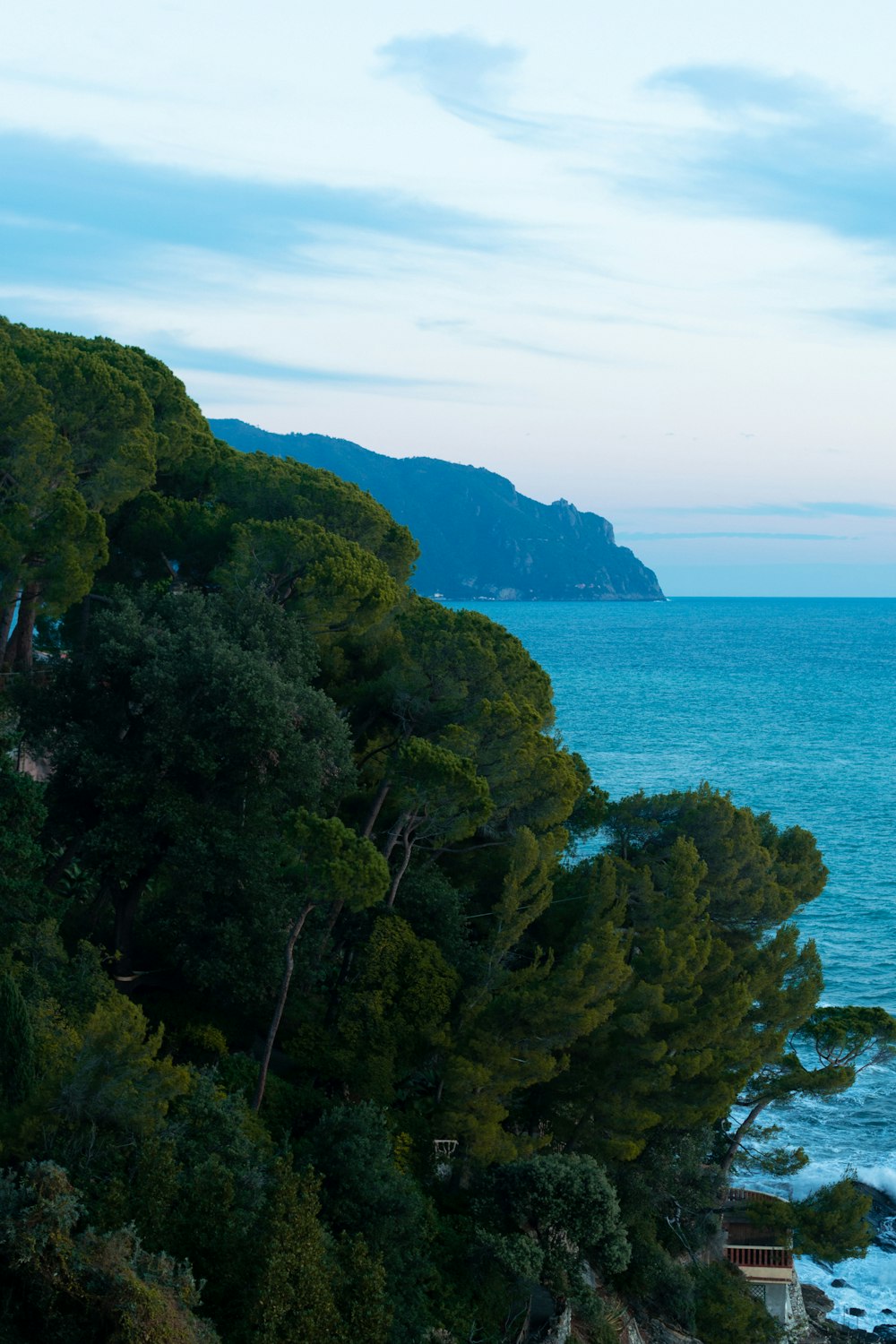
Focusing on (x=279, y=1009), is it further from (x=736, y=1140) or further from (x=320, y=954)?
(x=736, y=1140)

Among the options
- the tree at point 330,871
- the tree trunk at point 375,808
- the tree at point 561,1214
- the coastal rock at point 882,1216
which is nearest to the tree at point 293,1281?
the tree at point 330,871

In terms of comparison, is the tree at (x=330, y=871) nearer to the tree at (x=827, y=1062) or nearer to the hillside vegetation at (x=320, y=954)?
the hillside vegetation at (x=320, y=954)

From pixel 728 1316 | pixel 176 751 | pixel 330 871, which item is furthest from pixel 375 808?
pixel 728 1316

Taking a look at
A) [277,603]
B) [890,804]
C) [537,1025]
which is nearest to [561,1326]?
[537,1025]

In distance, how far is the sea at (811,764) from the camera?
32.6 meters

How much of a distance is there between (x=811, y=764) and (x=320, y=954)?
61.5 meters

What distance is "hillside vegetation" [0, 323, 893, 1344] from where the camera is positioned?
15.2 meters

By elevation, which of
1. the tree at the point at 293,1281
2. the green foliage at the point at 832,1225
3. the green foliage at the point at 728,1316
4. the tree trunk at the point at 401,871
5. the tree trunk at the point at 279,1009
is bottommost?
the green foliage at the point at 728,1316

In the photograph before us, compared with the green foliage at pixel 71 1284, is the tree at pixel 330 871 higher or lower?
higher

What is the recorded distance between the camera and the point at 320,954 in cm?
2289

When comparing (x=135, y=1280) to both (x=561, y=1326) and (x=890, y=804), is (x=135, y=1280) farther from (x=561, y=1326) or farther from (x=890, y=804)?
(x=890, y=804)

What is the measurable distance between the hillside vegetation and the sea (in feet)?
15.7

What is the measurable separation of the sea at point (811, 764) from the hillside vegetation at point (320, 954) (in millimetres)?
4779

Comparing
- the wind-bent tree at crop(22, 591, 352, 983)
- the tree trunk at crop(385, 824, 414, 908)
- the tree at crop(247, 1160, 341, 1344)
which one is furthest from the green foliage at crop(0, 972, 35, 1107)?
the tree trunk at crop(385, 824, 414, 908)
